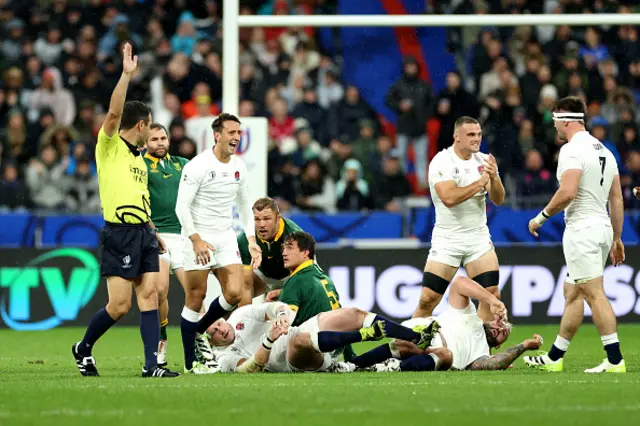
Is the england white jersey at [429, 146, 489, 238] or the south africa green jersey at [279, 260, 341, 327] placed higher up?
the england white jersey at [429, 146, 489, 238]

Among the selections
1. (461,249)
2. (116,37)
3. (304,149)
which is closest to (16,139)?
(116,37)

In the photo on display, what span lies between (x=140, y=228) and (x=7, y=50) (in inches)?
494

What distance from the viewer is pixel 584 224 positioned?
9.63 metres

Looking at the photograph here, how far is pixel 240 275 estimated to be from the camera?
10117 millimetres

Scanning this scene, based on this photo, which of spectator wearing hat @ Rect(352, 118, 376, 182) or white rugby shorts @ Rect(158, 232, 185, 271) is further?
spectator wearing hat @ Rect(352, 118, 376, 182)

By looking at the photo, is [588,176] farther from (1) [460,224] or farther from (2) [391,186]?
(2) [391,186]

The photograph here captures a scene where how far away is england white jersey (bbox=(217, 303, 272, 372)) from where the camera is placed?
32.5 feet

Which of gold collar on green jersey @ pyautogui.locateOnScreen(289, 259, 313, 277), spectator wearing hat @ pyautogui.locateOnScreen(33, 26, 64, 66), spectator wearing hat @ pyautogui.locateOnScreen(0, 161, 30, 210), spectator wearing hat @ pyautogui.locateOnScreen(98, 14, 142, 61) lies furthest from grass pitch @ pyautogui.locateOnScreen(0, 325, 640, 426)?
spectator wearing hat @ pyautogui.locateOnScreen(98, 14, 142, 61)

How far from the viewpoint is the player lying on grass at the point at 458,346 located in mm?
9492

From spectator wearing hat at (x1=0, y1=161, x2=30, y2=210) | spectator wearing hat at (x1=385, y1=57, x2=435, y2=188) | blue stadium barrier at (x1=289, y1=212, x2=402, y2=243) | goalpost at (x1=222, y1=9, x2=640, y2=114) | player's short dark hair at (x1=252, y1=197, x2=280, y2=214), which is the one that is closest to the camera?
player's short dark hair at (x1=252, y1=197, x2=280, y2=214)

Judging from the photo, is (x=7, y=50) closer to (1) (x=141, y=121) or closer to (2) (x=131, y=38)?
(2) (x=131, y=38)

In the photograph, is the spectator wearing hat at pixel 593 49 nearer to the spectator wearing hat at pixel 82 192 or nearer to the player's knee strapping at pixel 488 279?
the spectator wearing hat at pixel 82 192

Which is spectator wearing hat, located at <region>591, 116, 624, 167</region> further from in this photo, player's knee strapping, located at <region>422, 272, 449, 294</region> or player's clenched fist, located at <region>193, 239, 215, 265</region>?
player's clenched fist, located at <region>193, 239, 215, 265</region>

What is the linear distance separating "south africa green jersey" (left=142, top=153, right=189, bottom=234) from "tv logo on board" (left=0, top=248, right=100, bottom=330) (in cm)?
413
